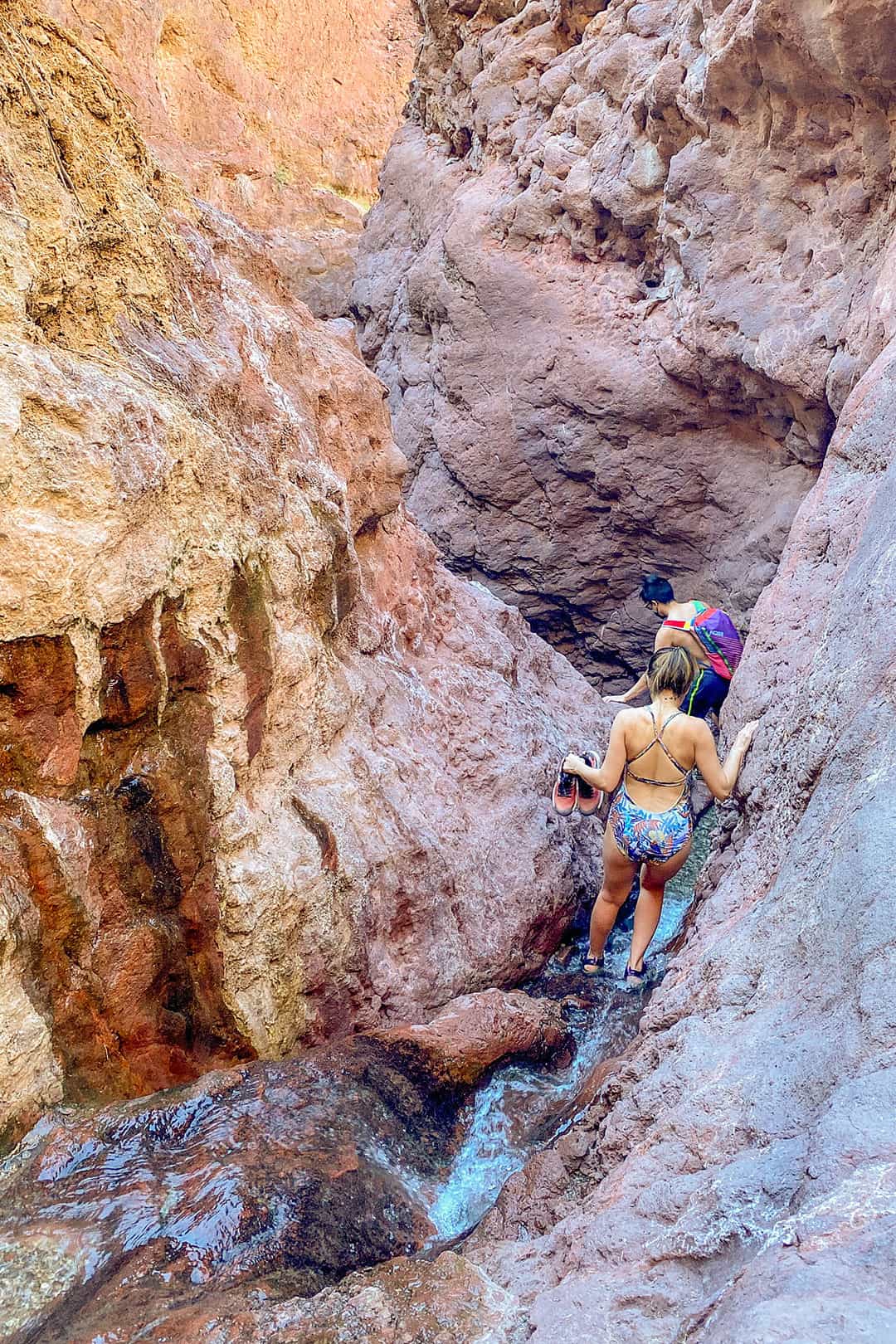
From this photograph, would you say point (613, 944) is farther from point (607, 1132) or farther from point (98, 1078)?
point (98, 1078)

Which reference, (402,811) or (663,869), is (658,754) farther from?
(402,811)

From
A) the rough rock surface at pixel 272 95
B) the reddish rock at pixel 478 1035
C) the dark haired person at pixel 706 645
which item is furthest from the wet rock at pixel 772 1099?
the rough rock surface at pixel 272 95

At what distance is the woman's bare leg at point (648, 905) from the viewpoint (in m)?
4.00

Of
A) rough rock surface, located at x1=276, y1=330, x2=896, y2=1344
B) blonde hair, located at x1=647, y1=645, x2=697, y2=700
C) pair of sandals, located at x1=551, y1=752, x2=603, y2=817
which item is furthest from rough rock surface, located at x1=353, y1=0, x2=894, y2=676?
rough rock surface, located at x1=276, y1=330, x2=896, y2=1344

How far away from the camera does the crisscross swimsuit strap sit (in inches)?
150

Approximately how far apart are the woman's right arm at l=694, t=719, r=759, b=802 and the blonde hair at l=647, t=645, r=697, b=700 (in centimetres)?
16

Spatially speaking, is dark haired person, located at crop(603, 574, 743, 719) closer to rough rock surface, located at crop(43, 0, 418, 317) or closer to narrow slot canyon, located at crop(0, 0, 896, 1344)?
narrow slot canyon, located at crop(0, 0, 896, 1344)

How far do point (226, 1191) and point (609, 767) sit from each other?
2.11 metres

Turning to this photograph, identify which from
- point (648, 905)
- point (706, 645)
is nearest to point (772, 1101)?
point (648, 905)

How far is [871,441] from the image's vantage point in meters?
3.56

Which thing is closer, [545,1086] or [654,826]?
[545,1086]

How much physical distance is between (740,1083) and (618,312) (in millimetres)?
5466

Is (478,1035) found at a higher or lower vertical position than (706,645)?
lower

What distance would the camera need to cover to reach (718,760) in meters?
3.78
